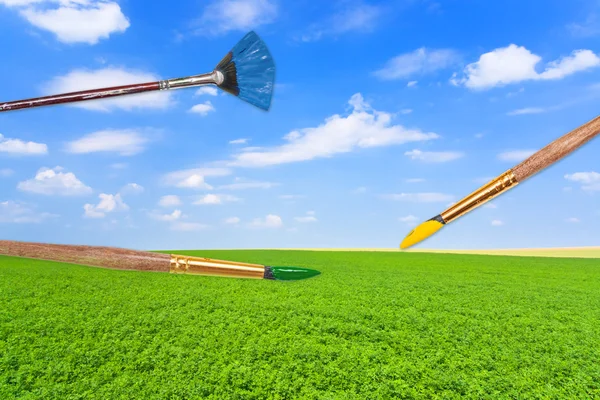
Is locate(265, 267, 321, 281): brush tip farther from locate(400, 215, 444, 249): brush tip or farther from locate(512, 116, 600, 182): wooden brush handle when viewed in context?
locate(512, 116, 600, 182): wooden brush handle

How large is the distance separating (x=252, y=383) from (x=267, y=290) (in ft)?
9.69

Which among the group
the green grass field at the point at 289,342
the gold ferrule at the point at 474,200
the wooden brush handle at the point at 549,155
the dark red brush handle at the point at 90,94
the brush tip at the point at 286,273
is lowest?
the green grass field at the point at 289,342

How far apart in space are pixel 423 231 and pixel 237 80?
144 centimetres

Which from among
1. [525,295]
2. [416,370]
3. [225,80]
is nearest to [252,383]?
[416,370]

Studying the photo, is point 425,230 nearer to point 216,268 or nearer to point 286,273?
point 286,273

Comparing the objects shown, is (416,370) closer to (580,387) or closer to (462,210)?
(580,387)

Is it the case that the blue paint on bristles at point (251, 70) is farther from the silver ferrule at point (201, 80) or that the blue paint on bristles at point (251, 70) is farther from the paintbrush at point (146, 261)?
the paintbrush at point (146, 261)

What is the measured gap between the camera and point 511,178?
5.14ft

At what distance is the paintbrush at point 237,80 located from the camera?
8.00 feet

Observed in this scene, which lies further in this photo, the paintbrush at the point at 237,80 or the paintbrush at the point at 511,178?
the paintbrush at the point at 237,80

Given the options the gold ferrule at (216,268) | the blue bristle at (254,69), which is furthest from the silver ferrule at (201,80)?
the gold ferrule at (216,268)

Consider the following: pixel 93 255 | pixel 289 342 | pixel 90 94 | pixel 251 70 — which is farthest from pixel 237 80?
pixel 289 342

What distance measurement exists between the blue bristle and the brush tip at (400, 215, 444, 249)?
4.19 feet

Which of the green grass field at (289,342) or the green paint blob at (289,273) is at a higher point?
the green paint blob at (289,273)
